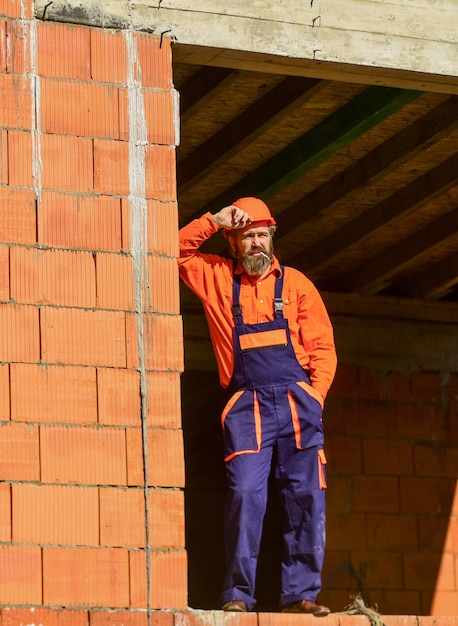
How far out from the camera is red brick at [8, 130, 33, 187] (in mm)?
7676

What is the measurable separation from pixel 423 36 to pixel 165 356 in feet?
7.73

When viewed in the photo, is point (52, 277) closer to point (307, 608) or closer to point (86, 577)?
point (86, 577)

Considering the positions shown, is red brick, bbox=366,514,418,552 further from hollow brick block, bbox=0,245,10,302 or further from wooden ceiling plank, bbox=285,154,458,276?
hollow brick block, bbox=0,245,10,302

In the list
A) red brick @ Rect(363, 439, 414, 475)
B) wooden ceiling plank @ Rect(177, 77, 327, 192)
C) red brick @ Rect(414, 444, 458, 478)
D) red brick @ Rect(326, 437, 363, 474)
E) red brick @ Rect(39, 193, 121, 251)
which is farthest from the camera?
red brick @ Rect(414, 444, 458, 478)

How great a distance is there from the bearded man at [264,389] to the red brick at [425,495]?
361cm

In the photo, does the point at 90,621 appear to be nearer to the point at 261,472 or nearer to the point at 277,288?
the point at 261,472

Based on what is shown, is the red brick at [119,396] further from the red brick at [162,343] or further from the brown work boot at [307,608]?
the brown work boot at [307,608]

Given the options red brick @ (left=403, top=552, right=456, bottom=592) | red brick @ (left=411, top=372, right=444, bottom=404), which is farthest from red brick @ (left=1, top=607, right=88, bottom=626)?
red brick @ (left=411, top=372, right=444, bottom=404)

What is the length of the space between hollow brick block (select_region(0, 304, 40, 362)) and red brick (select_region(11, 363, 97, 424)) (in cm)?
5

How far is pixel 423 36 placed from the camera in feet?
28.2

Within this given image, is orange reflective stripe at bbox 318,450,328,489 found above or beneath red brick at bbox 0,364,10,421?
beneath

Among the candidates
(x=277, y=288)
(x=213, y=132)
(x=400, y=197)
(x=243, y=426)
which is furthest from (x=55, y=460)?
(x=400, y=197)

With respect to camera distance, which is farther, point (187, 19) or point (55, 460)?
point (187, 19)

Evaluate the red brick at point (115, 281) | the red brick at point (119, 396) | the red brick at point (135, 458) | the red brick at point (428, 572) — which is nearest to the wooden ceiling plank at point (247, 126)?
the red brick at point (115, 281)
